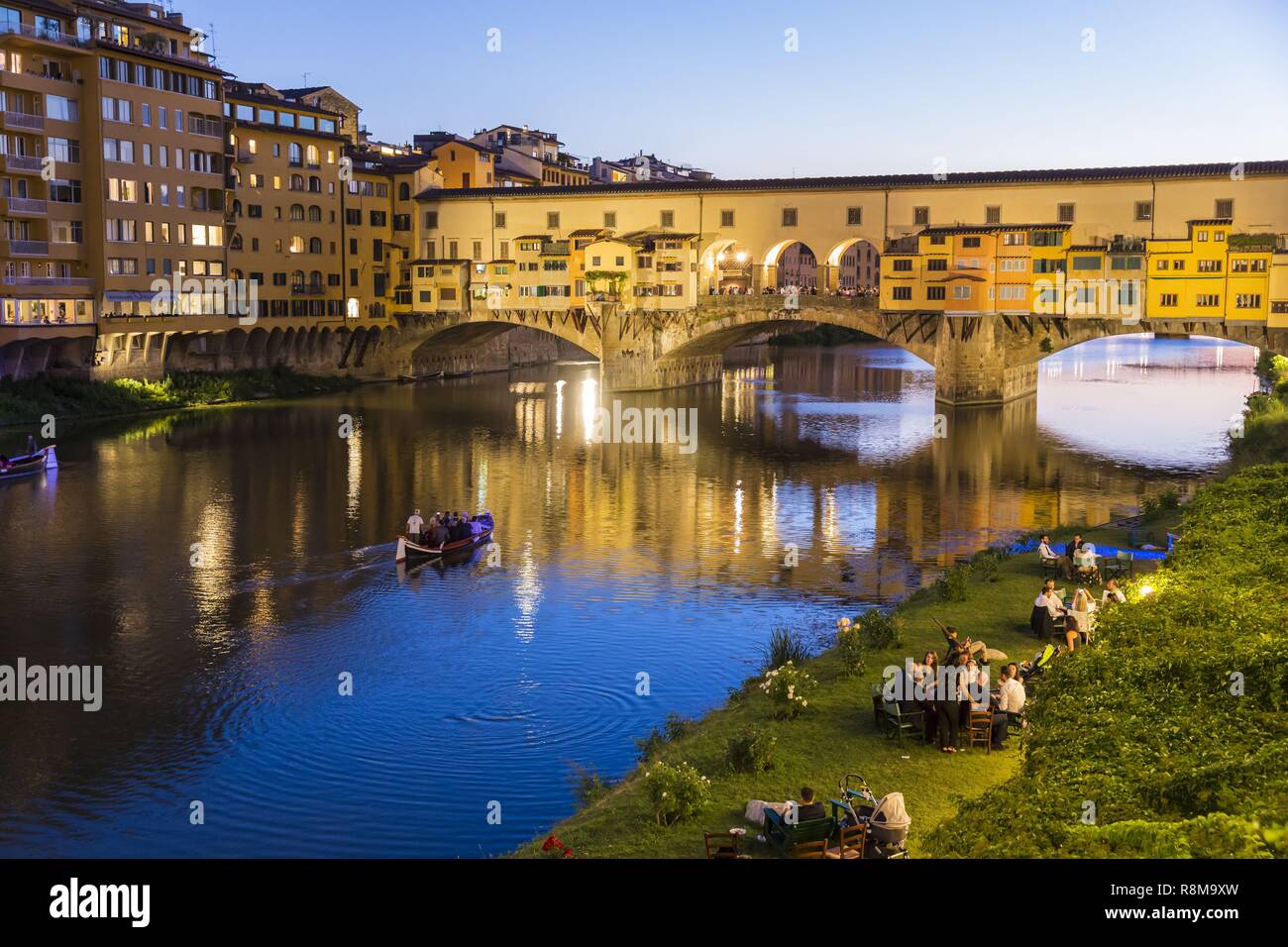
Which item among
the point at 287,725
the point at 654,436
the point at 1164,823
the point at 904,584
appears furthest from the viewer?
the point at 654,436

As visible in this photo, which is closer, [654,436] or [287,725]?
[287,725]

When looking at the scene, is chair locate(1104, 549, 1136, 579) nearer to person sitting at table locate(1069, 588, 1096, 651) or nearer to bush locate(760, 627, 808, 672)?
person sitting at table locate(1069, 588, 1096, 651)

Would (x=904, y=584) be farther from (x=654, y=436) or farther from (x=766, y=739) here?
(x=654, y=436)

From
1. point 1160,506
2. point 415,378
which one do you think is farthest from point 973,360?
point 415,378

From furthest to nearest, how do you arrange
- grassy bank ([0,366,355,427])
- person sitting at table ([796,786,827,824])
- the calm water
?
1. grassy bank ([0,366,355,427])
2. the calm water
3. person sitting at table ([796,786,827,824])

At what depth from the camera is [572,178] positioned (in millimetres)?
128875

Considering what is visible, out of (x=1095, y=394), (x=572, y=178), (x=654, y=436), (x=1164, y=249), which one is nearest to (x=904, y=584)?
(x=654, y=436)

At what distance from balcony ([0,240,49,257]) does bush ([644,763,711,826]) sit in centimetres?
5348

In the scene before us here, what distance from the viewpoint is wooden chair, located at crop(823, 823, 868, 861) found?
13.7 meters

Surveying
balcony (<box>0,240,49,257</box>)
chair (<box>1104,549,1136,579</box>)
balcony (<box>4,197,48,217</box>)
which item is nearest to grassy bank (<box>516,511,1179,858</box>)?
chair (<box>1104,549,1136,579</box>)

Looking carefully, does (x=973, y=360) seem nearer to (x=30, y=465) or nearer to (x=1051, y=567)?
(x=1051, y=567)
